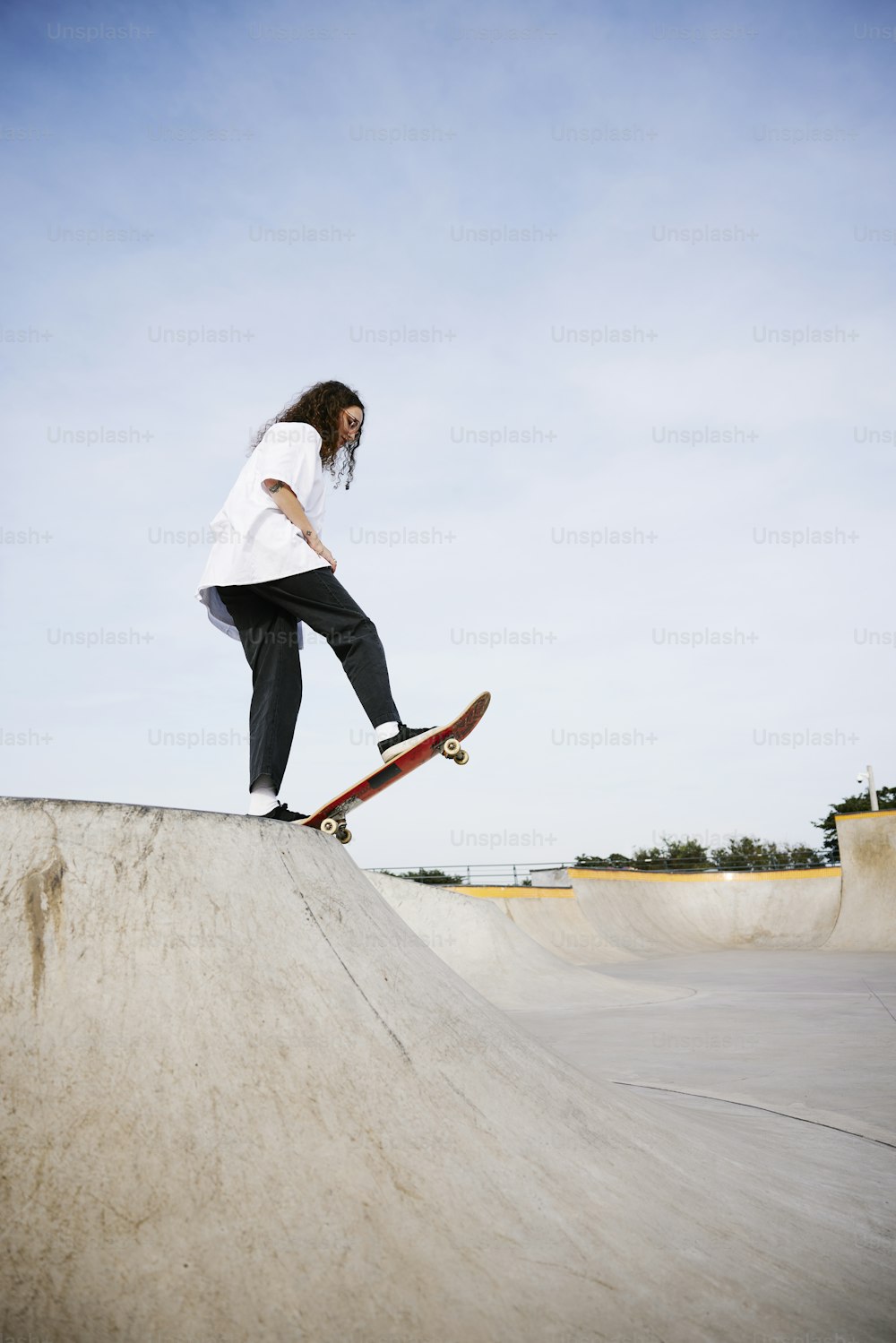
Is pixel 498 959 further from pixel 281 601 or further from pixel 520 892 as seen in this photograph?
pixel 281 601

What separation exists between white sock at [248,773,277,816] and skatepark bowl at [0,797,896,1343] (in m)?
0.48

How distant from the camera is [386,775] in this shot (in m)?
3.68

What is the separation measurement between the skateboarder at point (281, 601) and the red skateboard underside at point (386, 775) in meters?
0.05

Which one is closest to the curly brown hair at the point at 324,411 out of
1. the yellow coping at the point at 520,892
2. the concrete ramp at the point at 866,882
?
the yellow coping at the point at 520,892

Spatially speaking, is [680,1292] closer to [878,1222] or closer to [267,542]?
[878,1222]

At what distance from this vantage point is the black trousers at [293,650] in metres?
3.68

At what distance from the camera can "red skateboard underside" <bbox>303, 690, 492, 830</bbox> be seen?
3652 millimetres

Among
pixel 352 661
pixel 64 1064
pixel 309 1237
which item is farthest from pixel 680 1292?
pixel 352 661

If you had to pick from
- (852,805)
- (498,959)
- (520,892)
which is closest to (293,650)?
(498,959)

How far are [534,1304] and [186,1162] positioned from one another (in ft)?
2.67

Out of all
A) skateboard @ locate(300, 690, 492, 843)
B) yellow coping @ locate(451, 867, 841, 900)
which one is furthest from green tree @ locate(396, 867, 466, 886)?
skateboard @ locate(300, 690, 492, 843)

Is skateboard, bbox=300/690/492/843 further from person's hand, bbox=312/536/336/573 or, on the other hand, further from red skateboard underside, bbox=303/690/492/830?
person's hand, bbox=312/536/336/573

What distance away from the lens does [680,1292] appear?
77.3 inches

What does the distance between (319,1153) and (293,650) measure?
2246 mm
